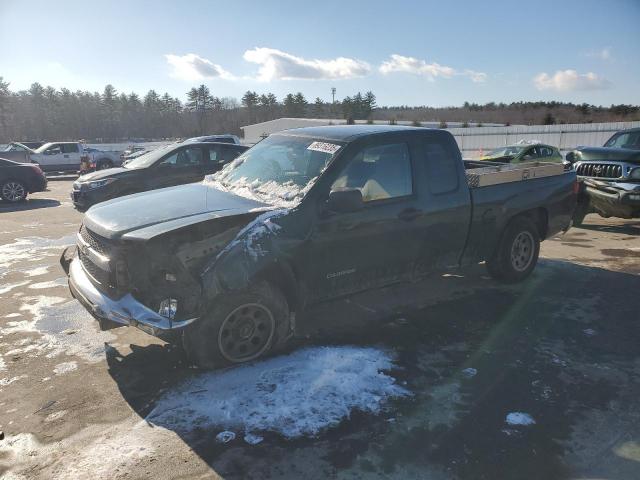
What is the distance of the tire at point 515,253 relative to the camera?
5.86 meters

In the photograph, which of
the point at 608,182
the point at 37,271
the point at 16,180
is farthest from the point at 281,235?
the point at 16,180

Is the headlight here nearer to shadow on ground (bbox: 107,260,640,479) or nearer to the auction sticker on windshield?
shadow on ground (bbox: 107,260,640,479)

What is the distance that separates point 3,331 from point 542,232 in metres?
6.35

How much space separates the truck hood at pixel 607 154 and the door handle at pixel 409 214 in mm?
7244

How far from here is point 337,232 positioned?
412 centimetres

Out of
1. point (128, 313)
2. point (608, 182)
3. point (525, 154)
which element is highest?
point (525, 154)

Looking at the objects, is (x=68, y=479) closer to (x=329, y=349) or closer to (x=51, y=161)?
(x=329, y=349)

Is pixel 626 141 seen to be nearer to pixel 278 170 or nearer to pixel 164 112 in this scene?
pixel 278 170

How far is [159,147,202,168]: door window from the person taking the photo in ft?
35.2

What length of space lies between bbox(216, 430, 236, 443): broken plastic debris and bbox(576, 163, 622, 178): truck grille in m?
9.44

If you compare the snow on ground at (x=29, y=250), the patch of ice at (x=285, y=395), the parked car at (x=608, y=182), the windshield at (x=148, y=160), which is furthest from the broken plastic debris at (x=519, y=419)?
the windshield at (x=148, y=160)

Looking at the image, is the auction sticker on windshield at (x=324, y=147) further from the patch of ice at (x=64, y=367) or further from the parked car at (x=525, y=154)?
the parked car at (x=525, y=154)

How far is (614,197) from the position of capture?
9039 mm

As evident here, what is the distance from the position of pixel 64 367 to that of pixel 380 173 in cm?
323
